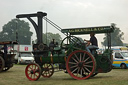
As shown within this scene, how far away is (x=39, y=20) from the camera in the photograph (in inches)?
680

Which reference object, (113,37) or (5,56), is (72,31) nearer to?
(5,56)

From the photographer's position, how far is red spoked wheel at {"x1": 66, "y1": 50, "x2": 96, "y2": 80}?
914 centimetres

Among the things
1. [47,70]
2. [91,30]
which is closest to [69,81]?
[47,70]

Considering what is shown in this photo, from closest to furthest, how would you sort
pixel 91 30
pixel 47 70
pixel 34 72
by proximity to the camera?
pixel 91 30, pixel 34 72, pixel 47 70

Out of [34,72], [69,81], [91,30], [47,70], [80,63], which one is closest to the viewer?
[69,81]

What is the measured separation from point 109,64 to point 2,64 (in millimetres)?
7504

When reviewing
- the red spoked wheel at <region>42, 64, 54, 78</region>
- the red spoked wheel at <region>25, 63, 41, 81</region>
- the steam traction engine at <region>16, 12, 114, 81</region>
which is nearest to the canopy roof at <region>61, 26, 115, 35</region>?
the steam traction engine at <region>16, 12, 114, 81</region>

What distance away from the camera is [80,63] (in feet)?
30.3

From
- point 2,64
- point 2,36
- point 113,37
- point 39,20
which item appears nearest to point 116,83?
point 2,64

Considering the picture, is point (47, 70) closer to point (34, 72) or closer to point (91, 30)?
point (34, 72)

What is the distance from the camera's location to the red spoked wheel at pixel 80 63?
30.0 feet

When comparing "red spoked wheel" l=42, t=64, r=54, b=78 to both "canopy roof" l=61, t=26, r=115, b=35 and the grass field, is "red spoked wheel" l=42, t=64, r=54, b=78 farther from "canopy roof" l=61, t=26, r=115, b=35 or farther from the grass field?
"canopy roof" l=61, t=26, r=115, b=35

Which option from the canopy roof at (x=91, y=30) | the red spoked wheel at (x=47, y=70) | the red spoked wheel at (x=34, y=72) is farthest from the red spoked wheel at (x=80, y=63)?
the red spoked wheel at (x=47, y=70)

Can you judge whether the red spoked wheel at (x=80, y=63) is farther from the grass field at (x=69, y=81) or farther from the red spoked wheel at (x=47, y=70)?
the red spoked wheel at (x=47, y=70)
